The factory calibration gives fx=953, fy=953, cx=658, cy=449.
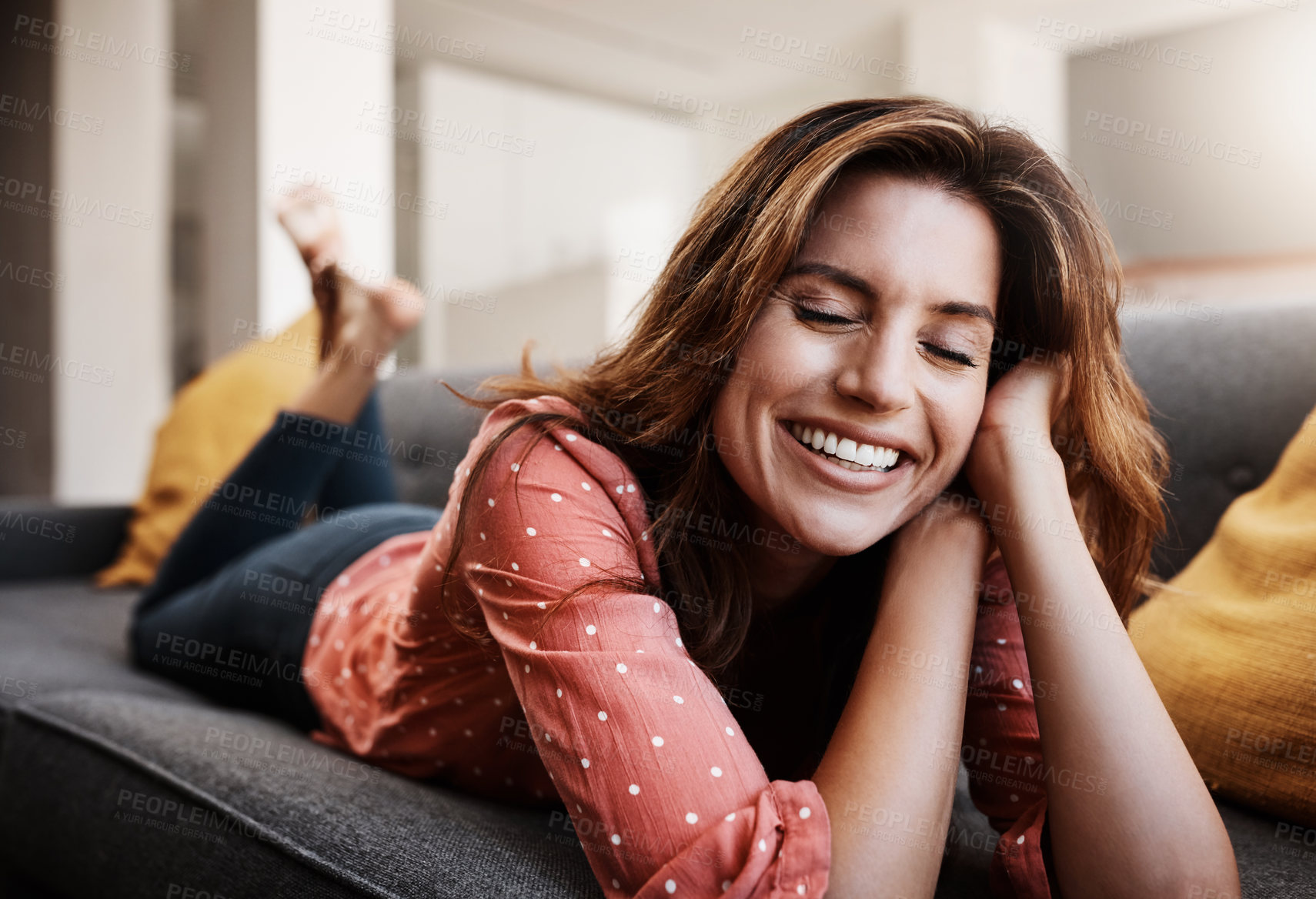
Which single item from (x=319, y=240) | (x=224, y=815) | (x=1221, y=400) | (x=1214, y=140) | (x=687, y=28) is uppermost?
(x=687, y=28)

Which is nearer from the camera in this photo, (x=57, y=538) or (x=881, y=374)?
(x=881, y=374)

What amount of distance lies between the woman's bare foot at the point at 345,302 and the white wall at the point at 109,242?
2138mm

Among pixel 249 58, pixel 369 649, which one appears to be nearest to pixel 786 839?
pixel 369 649

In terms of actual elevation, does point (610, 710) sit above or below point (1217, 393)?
below

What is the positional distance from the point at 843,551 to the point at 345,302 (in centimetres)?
110

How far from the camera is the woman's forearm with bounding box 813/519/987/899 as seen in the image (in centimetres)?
60

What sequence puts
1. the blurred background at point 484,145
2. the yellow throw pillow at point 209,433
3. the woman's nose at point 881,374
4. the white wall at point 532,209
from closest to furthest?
the woman's nose at point 881,374
the yellow throw pillow at point 209,433
the blurred background at point 484,145
the white wall at point 532,209

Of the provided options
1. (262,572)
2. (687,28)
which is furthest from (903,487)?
(687,28)

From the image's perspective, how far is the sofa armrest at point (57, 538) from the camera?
2.17 meters

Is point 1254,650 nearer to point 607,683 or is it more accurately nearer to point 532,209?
point 607,683

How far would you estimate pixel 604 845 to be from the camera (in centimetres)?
62

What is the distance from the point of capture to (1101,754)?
640 mm

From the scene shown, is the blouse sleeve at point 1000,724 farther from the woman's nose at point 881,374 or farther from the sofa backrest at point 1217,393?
the sofa backrest at point 1217,393

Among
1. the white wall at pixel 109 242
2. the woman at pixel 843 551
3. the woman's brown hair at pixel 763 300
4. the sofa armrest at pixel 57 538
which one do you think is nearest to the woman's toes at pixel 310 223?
the woman at pixel 843 551
